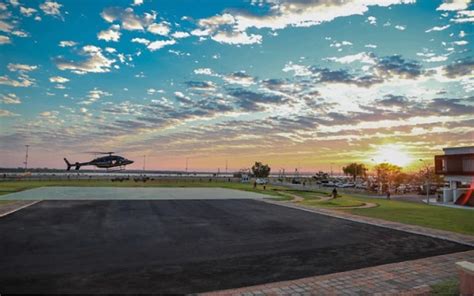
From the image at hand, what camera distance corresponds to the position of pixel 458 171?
3984 centimetres

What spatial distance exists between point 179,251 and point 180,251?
37mm

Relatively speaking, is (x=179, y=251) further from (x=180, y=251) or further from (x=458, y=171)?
(x=458, y=171)

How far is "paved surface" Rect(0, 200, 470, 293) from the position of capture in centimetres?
845

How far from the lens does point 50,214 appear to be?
817 inches

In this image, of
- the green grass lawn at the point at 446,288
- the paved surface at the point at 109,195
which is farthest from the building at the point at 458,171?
the green grass lawn at the point at 446,288

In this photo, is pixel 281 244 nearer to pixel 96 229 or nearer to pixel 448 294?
pixel 448 294

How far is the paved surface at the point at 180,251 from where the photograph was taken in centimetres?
845

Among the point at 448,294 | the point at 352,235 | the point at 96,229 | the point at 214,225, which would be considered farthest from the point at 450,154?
the point at 96,229

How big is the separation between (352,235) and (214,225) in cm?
734

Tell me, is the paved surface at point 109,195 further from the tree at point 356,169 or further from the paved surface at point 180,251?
the tree at point 356,169

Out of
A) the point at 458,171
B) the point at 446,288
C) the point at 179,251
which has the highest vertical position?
the point at 458,171

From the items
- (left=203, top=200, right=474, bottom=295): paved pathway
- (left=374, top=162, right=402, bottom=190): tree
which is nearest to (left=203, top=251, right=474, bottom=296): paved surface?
(left=203, top=200, right=474, bottom=295): paved pathway

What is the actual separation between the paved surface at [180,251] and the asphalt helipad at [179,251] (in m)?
0.03

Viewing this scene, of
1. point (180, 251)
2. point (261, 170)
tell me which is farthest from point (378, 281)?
Answer: point (261, 170)
